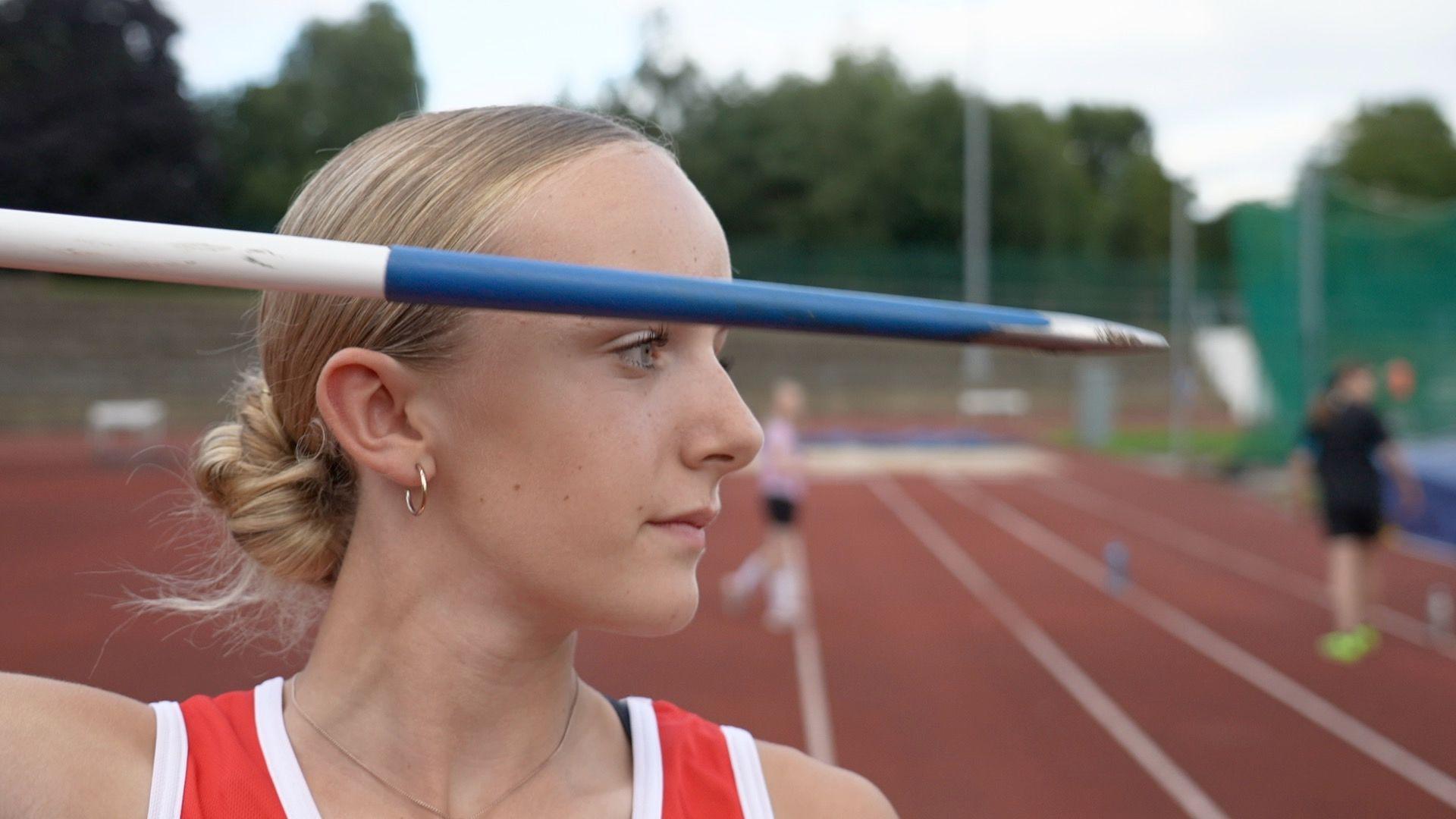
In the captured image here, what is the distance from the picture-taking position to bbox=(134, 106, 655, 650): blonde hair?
39.6 inches

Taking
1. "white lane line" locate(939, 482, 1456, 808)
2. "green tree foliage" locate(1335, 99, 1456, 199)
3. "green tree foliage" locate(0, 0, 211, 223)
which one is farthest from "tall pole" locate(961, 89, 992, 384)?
"green tree foliage" locate(1335, 99, 1456, 199)

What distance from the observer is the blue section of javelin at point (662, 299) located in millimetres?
706

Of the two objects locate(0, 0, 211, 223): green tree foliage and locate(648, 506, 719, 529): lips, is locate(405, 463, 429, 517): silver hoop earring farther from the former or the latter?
locate(0, 0, 211, 223): green tree foliage

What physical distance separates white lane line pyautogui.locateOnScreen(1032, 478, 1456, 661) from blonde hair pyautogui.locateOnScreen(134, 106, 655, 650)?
28.2 feet

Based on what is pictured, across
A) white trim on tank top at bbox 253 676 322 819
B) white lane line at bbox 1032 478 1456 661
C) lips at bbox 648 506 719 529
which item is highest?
lips at bbox 648 506 719 529

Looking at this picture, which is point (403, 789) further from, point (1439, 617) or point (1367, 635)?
point (1439, 617)

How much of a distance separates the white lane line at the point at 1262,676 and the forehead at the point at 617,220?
19.7 ft

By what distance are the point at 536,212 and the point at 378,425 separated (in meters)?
0.22

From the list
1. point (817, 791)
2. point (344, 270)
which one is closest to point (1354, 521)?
point (817, 791)

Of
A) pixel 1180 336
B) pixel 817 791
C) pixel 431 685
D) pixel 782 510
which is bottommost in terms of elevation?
pixel 782 510

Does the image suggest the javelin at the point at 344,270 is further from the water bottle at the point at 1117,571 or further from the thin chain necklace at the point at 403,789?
the water bottle at the point at 1117,571

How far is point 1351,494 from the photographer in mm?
7934

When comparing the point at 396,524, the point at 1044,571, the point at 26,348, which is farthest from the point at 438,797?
the point at 26,348

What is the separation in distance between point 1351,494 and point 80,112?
23993 mm
